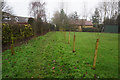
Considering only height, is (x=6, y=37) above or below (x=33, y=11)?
below

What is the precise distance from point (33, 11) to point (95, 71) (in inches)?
945

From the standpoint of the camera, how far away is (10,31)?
557cm

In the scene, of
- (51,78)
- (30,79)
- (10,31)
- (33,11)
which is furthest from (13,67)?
(33,11)

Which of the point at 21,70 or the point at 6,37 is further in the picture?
the point at 6,37

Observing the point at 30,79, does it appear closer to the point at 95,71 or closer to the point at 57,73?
the point at 57,73

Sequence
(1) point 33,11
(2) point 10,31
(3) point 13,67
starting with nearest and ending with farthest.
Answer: (3) point 13,67 → (2) point 10,31 → (1) point 33,11

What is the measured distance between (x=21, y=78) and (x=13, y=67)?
83 cm

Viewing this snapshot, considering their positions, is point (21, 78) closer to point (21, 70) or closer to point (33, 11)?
point (21, 70)

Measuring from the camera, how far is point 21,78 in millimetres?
2395

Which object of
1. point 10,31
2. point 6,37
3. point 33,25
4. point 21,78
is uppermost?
point 33,25

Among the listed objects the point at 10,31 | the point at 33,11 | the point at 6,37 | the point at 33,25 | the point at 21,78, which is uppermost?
the point at 33,11

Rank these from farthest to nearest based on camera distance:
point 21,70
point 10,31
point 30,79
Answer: point 10,31 < point 21,70 < point 30,79

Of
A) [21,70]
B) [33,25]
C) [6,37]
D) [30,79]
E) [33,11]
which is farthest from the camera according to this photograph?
[33,11]

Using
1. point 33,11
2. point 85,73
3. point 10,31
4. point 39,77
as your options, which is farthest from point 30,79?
point 33,11
